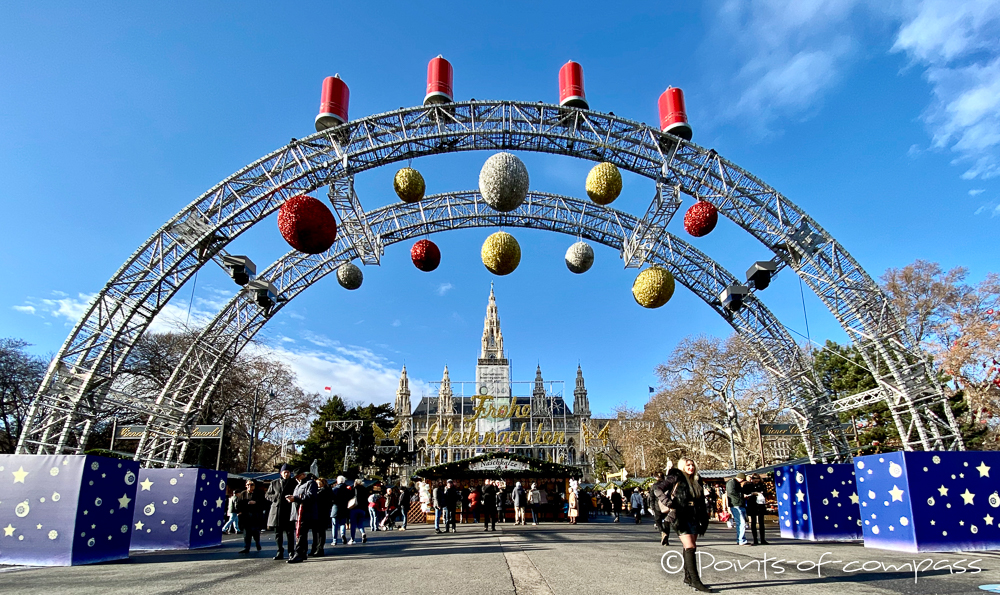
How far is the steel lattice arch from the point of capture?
49.5ft

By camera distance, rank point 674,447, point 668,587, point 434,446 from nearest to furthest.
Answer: point 668,587 < point 434,446 < point 674,447

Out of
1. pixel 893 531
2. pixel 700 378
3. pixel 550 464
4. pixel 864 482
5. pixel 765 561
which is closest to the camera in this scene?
pixel 765 561

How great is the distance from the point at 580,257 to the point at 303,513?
9220 millimetres

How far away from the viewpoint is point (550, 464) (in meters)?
24.1

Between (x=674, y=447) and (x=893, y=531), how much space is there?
29827 millimetres

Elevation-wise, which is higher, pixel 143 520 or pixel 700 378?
pixel 700 378

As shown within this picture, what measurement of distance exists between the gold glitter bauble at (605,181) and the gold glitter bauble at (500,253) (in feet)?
7.16

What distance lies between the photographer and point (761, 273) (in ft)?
59.4

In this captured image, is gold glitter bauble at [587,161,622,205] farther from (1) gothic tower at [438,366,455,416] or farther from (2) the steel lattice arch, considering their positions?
(1) gothic tower at [438,366,455,416]

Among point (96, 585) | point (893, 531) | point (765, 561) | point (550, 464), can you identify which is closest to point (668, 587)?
point (765, 561)

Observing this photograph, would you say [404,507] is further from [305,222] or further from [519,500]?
[305,222]

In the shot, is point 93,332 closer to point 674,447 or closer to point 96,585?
point 96,585

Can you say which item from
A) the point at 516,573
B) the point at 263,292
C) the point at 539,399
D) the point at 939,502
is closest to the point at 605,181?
the point at 516,573

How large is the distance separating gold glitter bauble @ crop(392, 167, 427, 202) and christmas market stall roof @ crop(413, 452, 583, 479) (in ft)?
47.4
